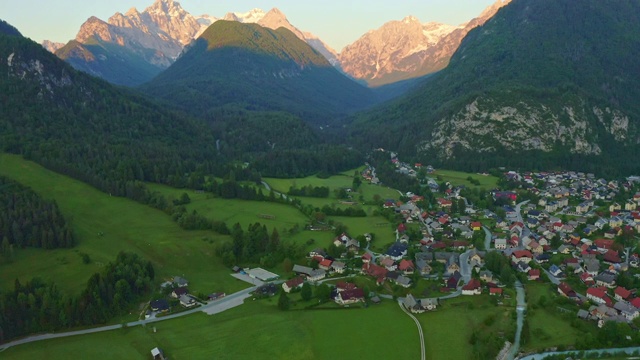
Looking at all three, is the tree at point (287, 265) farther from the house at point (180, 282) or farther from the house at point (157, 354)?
the house at point (157, 354)

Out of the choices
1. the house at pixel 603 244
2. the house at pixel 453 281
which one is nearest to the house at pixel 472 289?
the house at pixel 453 281

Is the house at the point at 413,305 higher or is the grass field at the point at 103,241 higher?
the grass field at the point at 103,241

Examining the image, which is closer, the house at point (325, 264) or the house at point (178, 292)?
the house at point (178, 292)

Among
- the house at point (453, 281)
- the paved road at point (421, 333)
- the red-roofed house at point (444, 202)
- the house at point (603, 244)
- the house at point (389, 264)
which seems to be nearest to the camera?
the paved road at point (421, 333)

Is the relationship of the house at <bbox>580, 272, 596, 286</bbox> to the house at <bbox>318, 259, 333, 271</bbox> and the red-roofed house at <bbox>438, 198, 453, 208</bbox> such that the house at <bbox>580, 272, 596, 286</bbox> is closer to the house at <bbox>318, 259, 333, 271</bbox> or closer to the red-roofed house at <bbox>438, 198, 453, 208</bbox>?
the house at <bbox>318, 259, 333, 271</bbox>

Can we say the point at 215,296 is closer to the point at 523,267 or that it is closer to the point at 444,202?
the point at 523,267

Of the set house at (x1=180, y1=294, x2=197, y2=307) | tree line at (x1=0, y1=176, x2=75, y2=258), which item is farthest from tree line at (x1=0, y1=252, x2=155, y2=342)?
tree line at (x1=0, y1=176, x2=75, y2=258)

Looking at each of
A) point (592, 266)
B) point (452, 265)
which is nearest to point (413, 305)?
point (452, 265)
